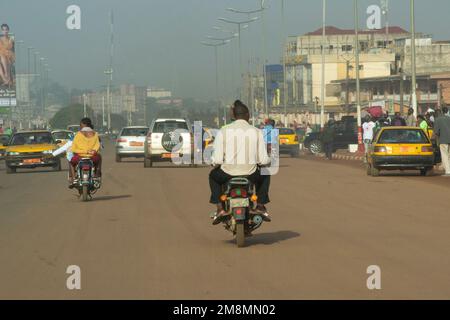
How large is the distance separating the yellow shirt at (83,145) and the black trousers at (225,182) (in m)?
9.09

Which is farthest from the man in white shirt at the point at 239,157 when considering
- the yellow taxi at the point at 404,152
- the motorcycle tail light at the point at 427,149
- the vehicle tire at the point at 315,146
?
the vehicle tire at the point at 315,146

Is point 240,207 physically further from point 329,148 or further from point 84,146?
point 329,148

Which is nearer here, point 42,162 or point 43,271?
point 43,271

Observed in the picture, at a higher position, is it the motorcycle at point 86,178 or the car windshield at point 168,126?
the car windshield at point 168,126

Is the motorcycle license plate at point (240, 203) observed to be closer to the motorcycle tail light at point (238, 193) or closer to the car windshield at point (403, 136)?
the motorcycle tail light at point (238, 193)

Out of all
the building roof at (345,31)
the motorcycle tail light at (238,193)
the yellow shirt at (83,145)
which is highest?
the building roof at (345,31)

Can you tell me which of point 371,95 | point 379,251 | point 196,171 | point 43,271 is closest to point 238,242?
point 379,251

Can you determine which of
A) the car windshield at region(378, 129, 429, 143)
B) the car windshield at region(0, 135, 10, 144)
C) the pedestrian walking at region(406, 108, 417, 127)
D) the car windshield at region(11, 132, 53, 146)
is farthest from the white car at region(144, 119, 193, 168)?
the car windshield at region(0, 135, 10, 144)

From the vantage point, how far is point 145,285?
10.6 m

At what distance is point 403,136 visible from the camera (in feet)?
104

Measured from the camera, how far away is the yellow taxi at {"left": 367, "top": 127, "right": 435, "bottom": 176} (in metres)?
31.0

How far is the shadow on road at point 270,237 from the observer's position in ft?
48.1

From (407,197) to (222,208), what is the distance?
9.71 metres

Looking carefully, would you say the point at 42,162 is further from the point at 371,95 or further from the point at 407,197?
the point at 371,95
